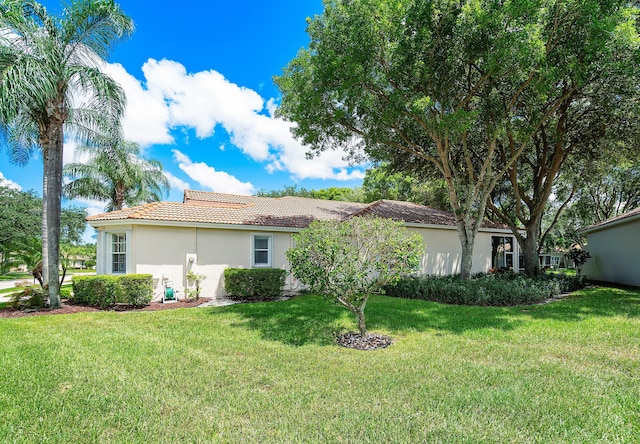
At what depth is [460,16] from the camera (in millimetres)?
10203

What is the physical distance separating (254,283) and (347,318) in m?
4.68

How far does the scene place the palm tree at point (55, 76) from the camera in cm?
956

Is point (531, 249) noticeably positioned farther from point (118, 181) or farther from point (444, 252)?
point (118, 181)

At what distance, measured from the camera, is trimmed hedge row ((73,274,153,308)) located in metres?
10.9

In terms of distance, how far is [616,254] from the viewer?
17422 mm

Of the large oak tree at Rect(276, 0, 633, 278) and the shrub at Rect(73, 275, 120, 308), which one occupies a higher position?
the large oak tree at Rect(276, 0, 633, 278)

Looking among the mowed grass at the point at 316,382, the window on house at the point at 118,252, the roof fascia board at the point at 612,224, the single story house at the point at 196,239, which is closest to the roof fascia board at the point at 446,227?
the single story house at the point at 196,239

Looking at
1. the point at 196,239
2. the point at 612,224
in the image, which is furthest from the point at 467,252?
the point at 196,239

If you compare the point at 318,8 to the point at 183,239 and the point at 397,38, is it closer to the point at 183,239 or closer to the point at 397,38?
the point at 397,38

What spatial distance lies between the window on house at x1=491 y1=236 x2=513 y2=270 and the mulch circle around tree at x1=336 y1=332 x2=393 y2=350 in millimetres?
18158

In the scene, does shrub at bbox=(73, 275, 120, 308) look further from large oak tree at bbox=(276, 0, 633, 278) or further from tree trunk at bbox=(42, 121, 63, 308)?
large oak tree at bbox=(276, 0, 633, 278)

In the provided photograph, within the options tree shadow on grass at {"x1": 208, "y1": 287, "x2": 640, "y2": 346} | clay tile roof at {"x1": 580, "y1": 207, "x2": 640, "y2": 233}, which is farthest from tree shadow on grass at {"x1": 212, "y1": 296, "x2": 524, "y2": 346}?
clay tile roof at {"x1": 580, "y1": 207, "x2": 640, "y2": 233}

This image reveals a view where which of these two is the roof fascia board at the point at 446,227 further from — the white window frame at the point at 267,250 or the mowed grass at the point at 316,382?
the mowed grass at the point at 316,382

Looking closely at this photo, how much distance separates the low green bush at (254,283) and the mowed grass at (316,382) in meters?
3.59
